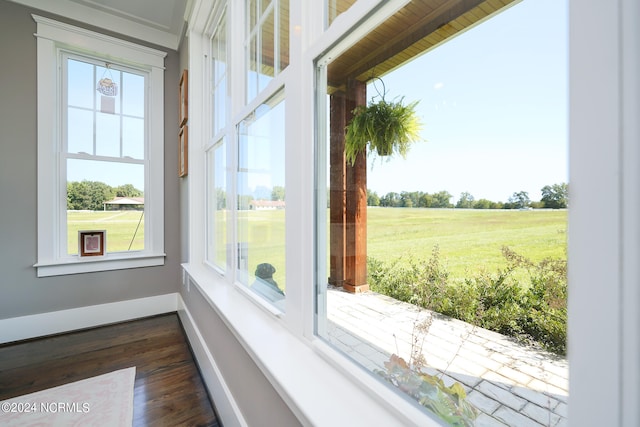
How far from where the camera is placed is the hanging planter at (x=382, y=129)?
602 mm

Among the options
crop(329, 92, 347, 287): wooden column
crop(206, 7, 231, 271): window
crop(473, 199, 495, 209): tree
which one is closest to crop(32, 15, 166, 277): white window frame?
crop(206, 7, 231, 271): window

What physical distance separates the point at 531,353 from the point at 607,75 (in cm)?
39

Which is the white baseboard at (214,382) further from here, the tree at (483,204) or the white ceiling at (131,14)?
the white ceiling at (131,14)

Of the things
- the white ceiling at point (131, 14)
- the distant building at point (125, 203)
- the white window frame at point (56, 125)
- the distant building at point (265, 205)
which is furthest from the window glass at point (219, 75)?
the distant building at point (125, 203)

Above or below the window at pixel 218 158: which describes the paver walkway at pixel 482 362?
below

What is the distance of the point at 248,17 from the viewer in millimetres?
1560

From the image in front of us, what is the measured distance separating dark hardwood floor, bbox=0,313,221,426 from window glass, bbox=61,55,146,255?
86 cm

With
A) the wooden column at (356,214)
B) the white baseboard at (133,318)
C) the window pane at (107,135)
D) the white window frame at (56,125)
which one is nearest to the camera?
the wooden column at (356,214)

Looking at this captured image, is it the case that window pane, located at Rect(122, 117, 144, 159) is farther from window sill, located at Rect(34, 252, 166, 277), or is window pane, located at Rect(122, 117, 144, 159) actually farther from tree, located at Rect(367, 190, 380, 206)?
tree, located at Rect(367, 190, 380, 206)

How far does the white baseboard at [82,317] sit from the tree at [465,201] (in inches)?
129

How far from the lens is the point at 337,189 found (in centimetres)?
84

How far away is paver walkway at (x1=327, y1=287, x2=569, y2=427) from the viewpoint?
40 cm

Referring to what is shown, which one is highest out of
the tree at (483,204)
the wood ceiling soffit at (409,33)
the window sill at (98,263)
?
A: the wood ceiling soffit at (409,33)

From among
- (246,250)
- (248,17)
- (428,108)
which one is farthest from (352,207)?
(248,17)
